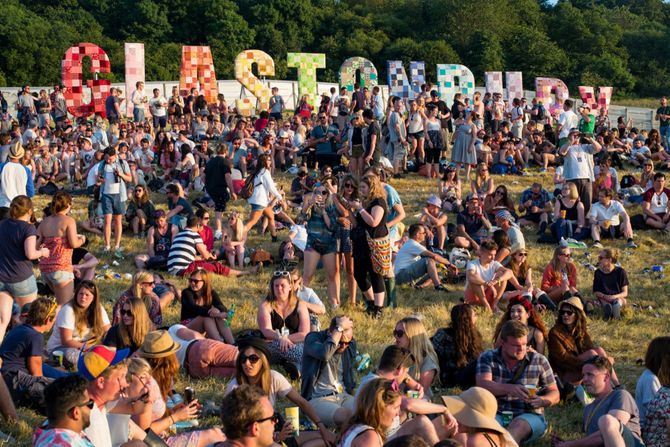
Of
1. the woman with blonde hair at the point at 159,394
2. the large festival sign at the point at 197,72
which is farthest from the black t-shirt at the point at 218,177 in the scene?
the large festival sign at the point at 197,72

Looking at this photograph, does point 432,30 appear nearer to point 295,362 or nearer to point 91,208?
point 91,208

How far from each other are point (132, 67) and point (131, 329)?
20312 mm

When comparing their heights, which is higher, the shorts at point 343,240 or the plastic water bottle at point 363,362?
the shorts at point 343,240

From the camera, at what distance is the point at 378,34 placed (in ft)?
175

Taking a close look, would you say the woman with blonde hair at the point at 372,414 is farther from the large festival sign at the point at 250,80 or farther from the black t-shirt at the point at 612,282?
the large festival sign at the point at 250,80

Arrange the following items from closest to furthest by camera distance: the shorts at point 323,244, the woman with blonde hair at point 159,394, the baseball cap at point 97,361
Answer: the woman with blonde hair at point 159,394, the baseball cap at point 97,361, the shorts at point 323,244

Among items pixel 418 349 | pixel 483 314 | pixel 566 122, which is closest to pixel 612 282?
pixel 483 314

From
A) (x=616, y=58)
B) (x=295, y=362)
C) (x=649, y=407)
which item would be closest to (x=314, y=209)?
(x=295, y=362)

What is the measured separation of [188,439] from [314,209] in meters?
5.04

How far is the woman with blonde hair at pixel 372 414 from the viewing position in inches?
206

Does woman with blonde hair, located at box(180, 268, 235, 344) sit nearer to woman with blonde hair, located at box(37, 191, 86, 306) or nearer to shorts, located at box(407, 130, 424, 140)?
woman with blonde hair, located at box(37, 191, 86, 306)

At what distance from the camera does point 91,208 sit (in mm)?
14359

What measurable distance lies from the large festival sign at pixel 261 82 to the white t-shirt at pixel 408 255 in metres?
14.3

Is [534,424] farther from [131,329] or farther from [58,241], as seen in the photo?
[58,241]
